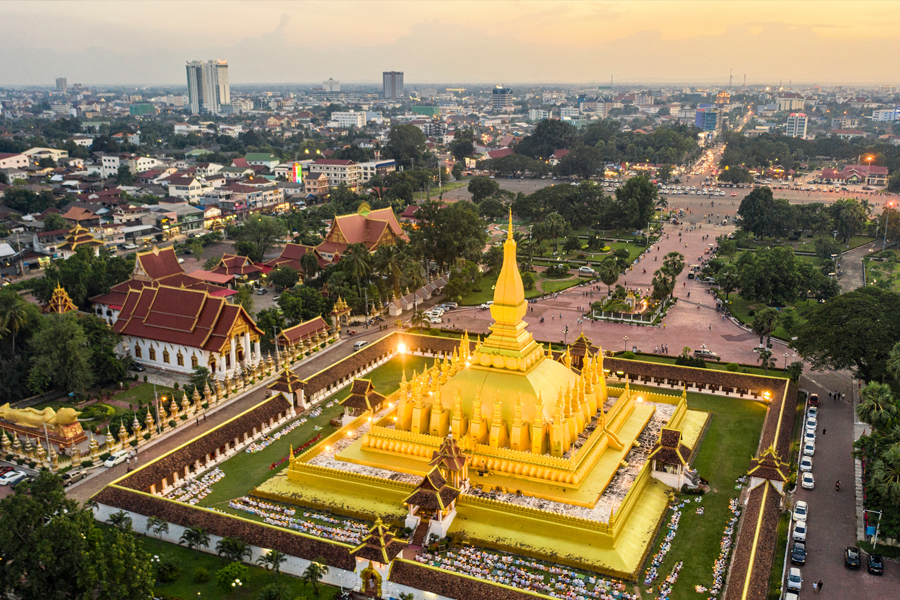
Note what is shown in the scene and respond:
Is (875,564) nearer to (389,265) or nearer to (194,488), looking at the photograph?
(194,488)

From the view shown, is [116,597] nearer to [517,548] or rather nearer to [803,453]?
[517,548]

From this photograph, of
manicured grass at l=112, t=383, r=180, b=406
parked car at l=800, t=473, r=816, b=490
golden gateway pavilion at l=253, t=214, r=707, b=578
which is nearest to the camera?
golden gateway pavilion at l=253, t=214, r=707, b=578

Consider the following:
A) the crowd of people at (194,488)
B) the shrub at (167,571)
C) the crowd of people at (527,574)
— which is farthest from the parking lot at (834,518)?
the crowd of people at (194,488)

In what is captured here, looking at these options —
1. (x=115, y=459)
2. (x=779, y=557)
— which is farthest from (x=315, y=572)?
(x=779, y=557)

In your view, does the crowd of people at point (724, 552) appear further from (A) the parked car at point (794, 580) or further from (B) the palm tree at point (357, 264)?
(B) the palm tree at point (357, 264)

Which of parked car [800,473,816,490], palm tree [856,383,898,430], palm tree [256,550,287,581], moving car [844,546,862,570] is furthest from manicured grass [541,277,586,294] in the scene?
palm tree [256,550,287,581]

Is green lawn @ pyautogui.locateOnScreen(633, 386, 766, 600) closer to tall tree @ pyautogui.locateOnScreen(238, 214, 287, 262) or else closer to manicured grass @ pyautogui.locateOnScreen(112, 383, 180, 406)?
manicured grass @ pyautogui.locateOnScreen(112, 383, 180, 406)
